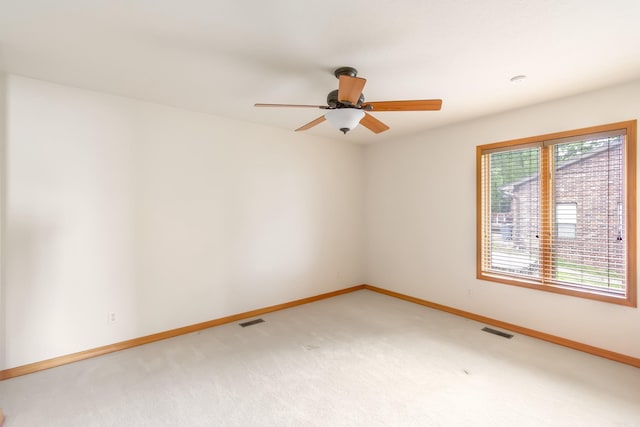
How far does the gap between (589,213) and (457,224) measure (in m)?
1.32

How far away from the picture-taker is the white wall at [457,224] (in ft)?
9.12

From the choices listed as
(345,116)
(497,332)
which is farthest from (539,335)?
(345,116)

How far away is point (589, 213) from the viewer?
2904mm

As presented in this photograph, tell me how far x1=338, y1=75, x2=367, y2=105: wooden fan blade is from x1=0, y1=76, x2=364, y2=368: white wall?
1.98m

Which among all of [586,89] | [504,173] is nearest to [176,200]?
[504,173]

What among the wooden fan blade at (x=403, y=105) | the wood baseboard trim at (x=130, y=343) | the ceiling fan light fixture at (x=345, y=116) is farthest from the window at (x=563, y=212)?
the wood baseboard trim at (x=130, y=343)

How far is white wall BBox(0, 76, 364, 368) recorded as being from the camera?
253 centimetres

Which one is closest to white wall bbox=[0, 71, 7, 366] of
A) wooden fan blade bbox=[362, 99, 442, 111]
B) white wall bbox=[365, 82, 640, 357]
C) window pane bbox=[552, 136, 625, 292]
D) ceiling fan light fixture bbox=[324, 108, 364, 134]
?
ceiling fan light fixture bbox=[324, 108, 364, 134]

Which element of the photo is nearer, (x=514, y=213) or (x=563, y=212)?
(x=563, y=212)

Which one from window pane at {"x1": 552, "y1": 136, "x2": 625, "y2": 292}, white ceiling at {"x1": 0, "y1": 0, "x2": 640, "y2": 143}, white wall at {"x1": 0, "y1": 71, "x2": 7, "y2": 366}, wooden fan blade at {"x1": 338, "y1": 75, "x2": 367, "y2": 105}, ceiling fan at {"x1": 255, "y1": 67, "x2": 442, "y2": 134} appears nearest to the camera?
white ceiling at {"x1": 0, "y1": 0, "x2": 640, "y2": 143}

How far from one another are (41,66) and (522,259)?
193 inches

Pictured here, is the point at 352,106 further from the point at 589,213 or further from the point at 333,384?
the point at 589,213

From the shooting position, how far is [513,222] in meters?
3.47

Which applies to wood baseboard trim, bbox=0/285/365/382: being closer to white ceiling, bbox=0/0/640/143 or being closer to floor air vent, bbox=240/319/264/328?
floor air vent, bbox=240/319/264/328
